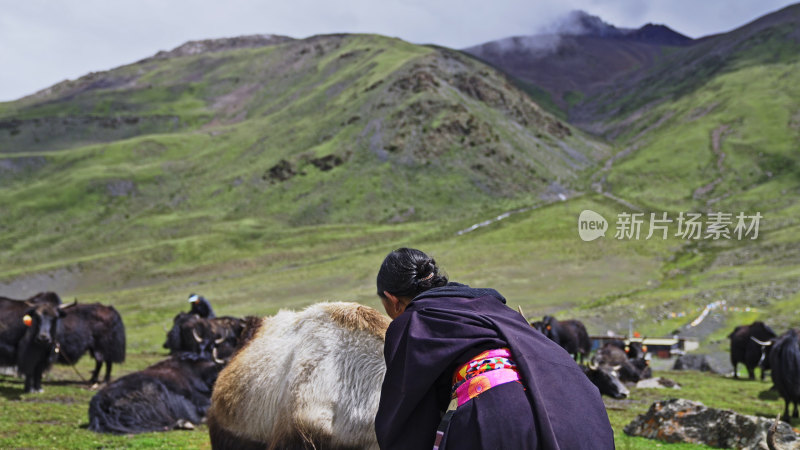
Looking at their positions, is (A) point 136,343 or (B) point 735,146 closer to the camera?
(A) point 136,343

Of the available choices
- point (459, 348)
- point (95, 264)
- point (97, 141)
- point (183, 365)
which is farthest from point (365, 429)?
point (97, 141)

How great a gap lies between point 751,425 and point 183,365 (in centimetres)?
1099

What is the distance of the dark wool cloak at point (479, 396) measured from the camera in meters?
3.23

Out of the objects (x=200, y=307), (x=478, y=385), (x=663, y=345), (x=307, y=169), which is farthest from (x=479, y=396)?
(x=307, y=169)

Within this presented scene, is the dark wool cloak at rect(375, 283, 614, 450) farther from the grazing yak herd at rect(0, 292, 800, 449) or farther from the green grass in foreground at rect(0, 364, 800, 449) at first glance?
the green grass in foreground at rect(0, 364, 800, 449)

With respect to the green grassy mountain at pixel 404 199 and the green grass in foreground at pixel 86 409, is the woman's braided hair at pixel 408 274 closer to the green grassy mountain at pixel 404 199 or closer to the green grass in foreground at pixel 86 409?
the green grass in foreground at pixel 86 409

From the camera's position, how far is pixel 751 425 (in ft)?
33.3

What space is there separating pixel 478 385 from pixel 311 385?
225cm

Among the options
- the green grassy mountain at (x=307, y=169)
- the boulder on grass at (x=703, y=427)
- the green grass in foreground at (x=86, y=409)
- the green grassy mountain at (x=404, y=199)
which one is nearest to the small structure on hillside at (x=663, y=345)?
the green grassy mountain at (x=404, y=199)

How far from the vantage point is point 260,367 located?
6160 mm

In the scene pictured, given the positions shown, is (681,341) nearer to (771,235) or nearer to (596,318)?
(596,318)
